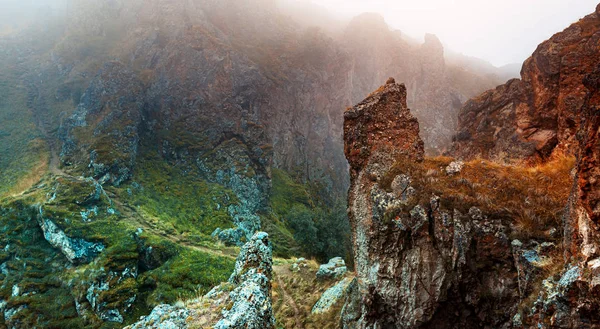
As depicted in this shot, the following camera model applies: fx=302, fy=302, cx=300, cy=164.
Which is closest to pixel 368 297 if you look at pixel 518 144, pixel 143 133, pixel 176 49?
pixel 518 144

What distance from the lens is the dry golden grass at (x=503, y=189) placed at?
854cm

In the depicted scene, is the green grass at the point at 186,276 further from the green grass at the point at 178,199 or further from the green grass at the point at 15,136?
the green grass at the point at 15,136

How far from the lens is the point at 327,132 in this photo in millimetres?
87000

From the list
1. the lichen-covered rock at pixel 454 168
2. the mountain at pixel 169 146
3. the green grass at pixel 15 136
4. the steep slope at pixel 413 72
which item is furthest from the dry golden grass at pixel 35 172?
the steep slope at pixel 413 72

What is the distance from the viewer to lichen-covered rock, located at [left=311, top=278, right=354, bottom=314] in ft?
52.4

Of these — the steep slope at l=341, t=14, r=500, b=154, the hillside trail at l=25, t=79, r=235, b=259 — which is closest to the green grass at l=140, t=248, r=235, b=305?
the hillside trail at l=25, t=79, r=235, b=259

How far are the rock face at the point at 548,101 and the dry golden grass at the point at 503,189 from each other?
342cm

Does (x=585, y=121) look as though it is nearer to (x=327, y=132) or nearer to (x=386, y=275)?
(x=386, y=275)

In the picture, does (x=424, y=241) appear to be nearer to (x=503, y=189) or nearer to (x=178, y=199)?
(x=503, y=189)

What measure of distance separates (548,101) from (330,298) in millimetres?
16265

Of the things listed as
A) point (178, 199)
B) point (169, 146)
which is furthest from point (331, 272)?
point (169, 146)

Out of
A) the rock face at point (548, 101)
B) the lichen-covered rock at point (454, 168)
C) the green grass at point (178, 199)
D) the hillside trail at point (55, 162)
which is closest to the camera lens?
the lichen-covered rock at point (454, 168)

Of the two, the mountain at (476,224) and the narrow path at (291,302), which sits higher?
the mountain at (476,224)

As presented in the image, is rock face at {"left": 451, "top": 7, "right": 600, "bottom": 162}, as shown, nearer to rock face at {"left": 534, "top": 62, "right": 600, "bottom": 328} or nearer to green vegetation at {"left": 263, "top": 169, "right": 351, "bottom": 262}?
rock face at {"left": 534, "top": 62, "right": 600, "bottom": 328}
